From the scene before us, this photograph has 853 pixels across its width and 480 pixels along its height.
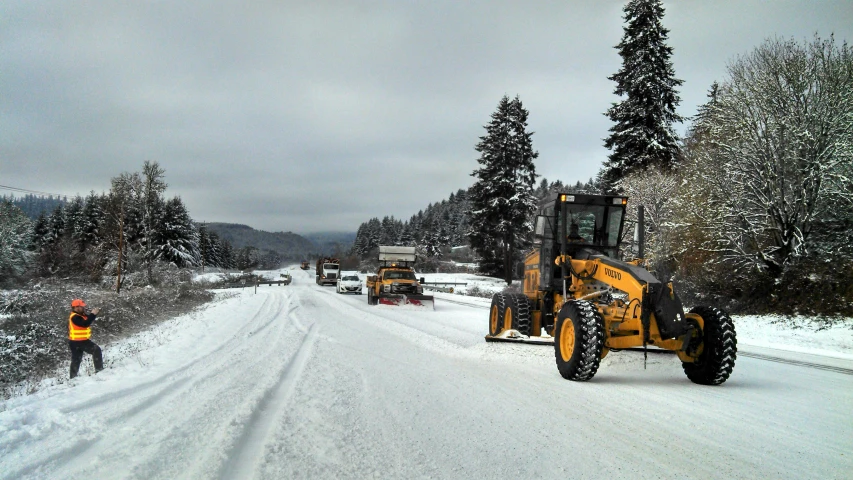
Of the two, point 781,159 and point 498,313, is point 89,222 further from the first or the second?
point 781,159

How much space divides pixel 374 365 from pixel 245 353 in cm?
299

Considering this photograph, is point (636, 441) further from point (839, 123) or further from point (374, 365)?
point (839, 123)

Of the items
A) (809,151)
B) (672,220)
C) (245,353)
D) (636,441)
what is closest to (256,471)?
(636,441)

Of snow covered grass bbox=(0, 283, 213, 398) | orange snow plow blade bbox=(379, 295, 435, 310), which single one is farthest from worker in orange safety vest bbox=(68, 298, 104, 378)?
orange snow plow blade bbox=(379, 295, 435, 310)

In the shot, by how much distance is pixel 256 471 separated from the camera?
150 inches

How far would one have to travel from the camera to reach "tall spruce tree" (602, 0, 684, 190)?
95.2 ft

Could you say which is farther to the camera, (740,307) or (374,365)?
(740,307)

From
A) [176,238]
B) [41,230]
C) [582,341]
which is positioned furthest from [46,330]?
[41,230]

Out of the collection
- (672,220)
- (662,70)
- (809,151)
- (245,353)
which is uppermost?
(662,70)

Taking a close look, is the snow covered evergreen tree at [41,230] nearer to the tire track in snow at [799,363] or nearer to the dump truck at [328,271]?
the dump truck at [328,271]

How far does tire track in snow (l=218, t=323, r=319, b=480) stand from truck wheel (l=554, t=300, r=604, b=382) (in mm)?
3848

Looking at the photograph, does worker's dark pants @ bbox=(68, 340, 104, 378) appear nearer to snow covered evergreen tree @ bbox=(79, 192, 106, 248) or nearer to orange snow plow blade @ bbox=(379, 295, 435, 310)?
orange snow plow blade @ bbox=(379, 295, 435, 310)

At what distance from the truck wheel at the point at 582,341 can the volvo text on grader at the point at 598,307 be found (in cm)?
1

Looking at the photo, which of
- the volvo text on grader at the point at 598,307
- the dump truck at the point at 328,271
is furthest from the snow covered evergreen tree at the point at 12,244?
the volvo text on grader at the point at 598,307
